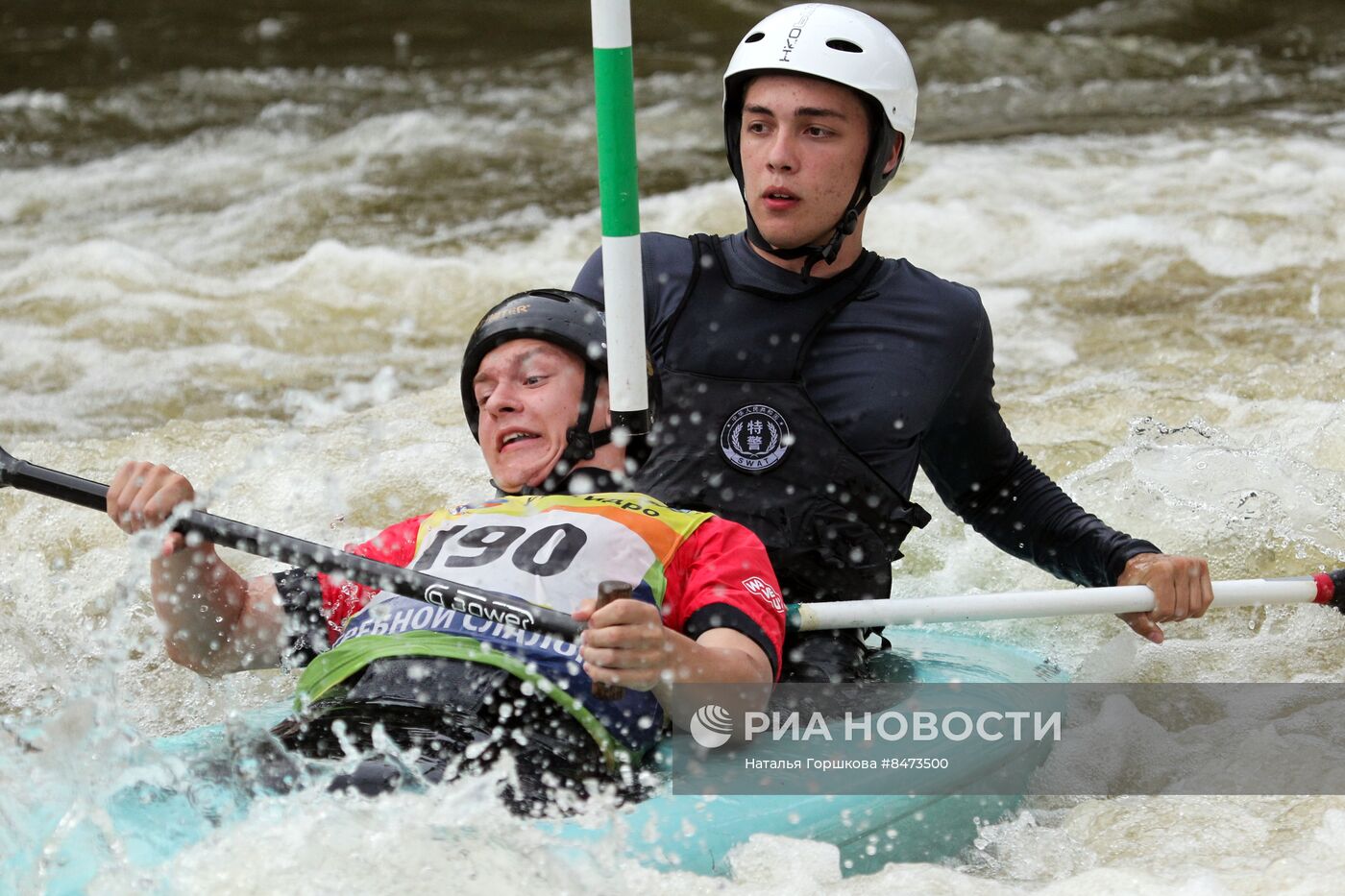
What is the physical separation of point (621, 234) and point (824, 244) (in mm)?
692

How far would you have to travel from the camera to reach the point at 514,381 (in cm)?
293

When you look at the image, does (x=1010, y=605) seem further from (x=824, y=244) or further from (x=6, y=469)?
(x=6, y=469)

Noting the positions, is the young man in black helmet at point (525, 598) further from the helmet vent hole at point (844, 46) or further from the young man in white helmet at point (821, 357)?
the helmet vent hole at point (844, 46)

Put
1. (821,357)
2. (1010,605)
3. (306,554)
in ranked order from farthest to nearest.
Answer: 1. (821,357)
2. (1010,605)
3. (306,554)

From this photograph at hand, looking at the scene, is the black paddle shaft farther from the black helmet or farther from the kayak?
the black helmet

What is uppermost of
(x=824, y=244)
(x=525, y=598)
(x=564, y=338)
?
(x=824, y=244)

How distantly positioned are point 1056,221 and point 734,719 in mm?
5581

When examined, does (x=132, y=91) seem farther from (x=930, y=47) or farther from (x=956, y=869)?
(x=956, y=869)

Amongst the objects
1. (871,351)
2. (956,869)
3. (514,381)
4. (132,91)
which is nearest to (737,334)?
(871,351)

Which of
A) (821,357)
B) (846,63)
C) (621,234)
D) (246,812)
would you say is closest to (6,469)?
(246,812)

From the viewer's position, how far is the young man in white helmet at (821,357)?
3164 mm

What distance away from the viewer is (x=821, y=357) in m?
3.26

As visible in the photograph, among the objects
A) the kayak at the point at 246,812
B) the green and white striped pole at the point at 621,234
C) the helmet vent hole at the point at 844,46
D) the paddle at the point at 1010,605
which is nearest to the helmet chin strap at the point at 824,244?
the helmet vent hole at the point at 844,46

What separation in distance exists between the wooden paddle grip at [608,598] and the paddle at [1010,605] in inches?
28.2
